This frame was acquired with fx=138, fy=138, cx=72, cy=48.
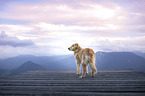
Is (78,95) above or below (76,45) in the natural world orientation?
below

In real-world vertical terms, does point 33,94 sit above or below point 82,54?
below

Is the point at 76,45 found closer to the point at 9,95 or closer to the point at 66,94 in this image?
the point at 66,94

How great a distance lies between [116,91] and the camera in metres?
4.80

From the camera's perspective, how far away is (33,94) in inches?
182

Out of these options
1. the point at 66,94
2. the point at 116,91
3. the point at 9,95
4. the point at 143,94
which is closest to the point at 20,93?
the point at 9,95

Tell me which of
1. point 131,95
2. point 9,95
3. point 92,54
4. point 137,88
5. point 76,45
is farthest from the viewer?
point 76,45

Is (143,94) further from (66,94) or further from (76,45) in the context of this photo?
(76,45)

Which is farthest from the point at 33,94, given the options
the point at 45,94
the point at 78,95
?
the point at 78,95

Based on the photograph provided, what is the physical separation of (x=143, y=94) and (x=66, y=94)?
2.49 m

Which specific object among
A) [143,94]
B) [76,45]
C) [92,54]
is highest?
[76,45]

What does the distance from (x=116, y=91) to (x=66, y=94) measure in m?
1.75

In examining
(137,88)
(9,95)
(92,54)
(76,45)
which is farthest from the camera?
(76,45)

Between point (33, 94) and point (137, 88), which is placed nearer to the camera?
point (33, 94)

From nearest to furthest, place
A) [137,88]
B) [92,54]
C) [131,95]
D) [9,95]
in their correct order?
1. [131,95]
2. [9,95]
3. [137,88]
4. [92,54]
